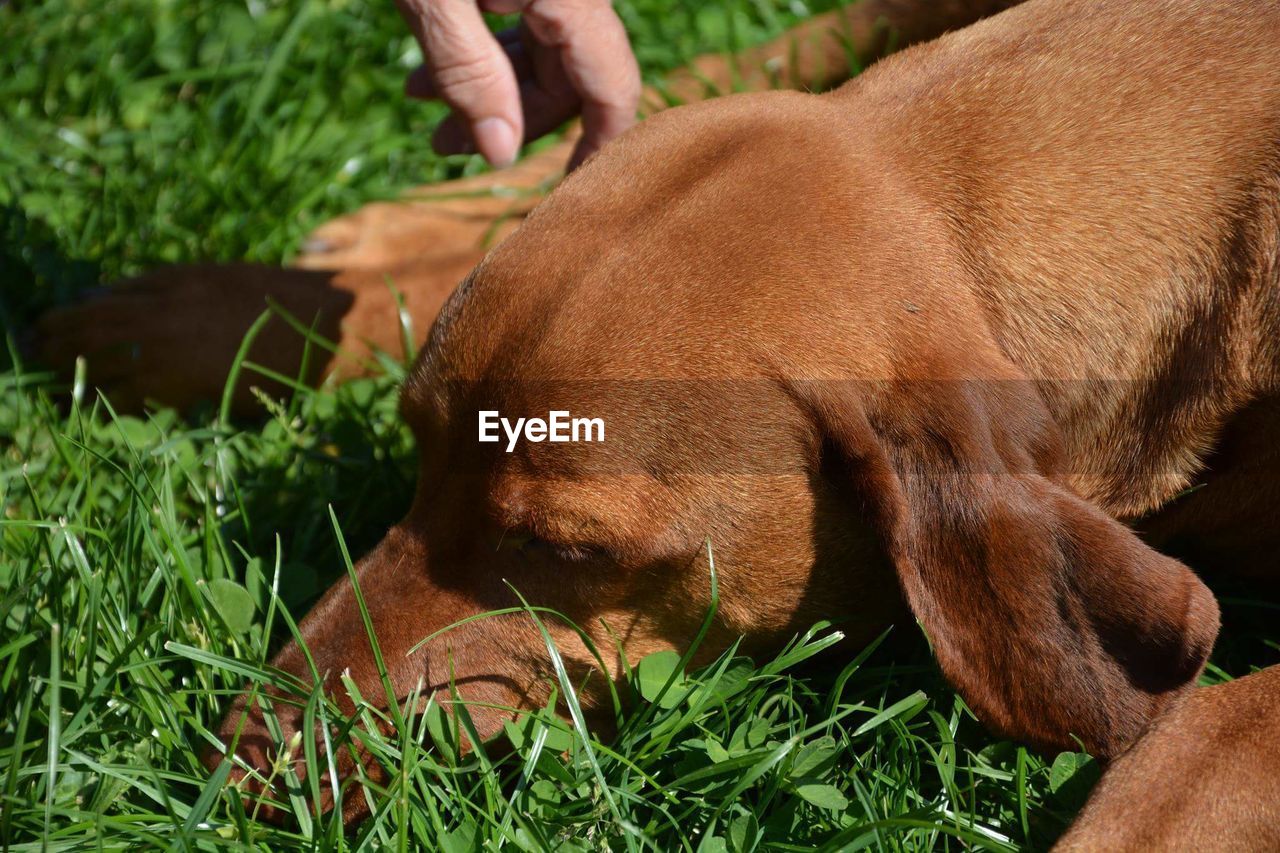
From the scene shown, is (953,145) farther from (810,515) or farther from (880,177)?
(810,515)

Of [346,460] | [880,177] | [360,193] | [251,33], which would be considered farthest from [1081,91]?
[251,33]

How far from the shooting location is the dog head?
2.33m

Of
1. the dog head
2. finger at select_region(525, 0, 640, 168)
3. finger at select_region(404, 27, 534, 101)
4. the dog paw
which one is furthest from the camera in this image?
the dog paw

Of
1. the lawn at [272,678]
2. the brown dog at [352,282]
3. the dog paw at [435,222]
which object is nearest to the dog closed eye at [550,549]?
the lawn at [272,678]

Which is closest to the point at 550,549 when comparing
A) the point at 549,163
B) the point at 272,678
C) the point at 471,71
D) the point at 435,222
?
the point at 272,678

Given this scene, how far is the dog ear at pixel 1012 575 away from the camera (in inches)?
90.4

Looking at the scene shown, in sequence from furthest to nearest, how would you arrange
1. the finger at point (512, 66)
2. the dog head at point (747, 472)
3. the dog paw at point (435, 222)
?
the dog paw at point (435, 222)
the finger at point (512, 66)
the dog head at point (747, 472)

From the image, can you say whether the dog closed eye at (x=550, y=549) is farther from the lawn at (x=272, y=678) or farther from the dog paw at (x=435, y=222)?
the dog paw at (x=435, y=222)

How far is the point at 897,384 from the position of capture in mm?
2391

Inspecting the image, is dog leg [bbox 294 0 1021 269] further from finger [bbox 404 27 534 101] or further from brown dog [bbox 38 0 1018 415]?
finger [bbox 404 27 534 101]

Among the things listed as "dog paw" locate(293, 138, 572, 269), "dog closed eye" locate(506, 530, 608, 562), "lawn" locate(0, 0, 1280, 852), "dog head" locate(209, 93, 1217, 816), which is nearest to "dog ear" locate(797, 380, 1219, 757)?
"dog head" locate(209, 93, 1217, 816)

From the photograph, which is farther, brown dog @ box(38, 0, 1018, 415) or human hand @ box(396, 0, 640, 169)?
brown dog @ box(38, 0, 1018, 415)

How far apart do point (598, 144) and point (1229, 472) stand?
5.75 feet

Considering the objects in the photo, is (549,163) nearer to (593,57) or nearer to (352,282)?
(352,282)
